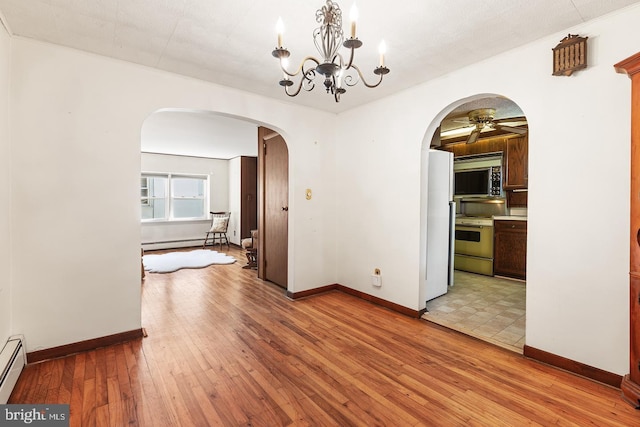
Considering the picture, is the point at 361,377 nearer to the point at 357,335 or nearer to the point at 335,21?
the point at 357,335

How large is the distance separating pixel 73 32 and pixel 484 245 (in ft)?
19.2

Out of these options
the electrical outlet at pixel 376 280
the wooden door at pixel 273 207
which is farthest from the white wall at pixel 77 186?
the electrical outlet at pixel 376 280

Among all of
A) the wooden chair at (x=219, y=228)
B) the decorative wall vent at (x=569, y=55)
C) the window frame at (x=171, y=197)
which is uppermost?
the decorative wall vent at (x=569, y=55)

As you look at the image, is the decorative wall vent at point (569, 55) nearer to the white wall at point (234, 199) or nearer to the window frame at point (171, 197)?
the white wall at point (234, 199)

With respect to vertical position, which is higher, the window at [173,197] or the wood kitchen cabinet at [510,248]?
the window at [173,197]

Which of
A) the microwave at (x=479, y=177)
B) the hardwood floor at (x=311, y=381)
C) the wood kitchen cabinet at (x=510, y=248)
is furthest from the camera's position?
the microwave at (x=479, y=177)

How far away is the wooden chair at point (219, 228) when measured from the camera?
8.16 meters

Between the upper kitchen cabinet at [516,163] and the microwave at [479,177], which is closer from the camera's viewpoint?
the upper kitchen cabinet at [516,163]

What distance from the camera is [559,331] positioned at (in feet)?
7.39

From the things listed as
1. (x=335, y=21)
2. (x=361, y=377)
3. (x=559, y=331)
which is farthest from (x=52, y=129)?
(x=559, y=331)

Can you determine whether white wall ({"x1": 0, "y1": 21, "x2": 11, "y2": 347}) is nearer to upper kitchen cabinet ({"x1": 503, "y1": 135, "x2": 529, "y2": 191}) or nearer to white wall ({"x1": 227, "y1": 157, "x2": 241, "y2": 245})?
white wall ({"x1": 227, "y1": 157, "x2": 241, "y2": 245})

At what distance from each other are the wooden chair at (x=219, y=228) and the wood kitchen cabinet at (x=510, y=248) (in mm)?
6490

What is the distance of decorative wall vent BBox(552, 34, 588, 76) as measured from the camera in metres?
2.06

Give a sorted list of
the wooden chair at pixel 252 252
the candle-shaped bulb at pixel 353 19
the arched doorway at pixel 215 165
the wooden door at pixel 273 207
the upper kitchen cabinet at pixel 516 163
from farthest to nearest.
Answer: the wooden chair at pixel 252 252 → the upper kitchen cabinet at pixel 516 163 → the arched doorway at pixel 215 165 → the wooden door at pixel 273 207 → the candle-shaped bulb at pixel 353 19
